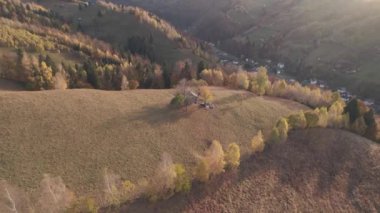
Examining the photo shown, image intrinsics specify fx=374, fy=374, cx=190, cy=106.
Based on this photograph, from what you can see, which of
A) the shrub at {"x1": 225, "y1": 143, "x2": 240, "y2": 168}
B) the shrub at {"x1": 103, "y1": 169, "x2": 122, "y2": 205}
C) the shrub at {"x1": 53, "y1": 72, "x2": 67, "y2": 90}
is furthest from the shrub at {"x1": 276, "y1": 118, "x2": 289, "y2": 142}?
the shrub at {"x1": 53, "y1": 72, "x2": 67, "y2": 90}

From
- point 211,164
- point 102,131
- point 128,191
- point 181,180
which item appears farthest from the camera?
point 102,131

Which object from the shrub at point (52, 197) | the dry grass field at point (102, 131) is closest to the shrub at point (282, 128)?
the dry grass field at point (102, 131)

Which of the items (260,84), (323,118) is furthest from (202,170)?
(260,84)

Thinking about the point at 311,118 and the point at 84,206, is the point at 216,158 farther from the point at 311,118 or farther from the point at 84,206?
the point at 311,118

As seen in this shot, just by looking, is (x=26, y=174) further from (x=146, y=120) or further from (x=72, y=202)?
(x=146, y=120)

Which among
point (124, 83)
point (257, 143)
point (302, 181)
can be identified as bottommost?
point (302, 181)

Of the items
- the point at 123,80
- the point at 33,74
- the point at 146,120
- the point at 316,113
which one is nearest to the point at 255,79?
the point at 316,113

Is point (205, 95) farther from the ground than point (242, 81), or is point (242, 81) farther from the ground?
point (242, 81)
